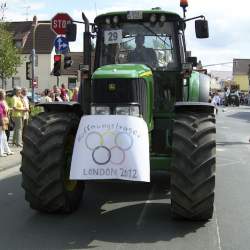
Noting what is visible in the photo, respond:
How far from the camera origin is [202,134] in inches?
279

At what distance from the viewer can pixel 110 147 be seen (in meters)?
6.71

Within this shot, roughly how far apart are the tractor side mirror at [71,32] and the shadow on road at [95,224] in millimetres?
2480

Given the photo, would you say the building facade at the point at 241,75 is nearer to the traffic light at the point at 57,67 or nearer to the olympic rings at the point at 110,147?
the traffic light at the point at 57,67

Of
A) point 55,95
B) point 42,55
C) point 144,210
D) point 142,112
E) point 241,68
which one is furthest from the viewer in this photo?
point 241,68

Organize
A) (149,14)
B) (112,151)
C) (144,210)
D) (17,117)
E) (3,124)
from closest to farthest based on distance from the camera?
(112,151) < (144,210) < (149,14) < (3,124) < (17,117)

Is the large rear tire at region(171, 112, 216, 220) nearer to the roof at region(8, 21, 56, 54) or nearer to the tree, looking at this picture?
the tree

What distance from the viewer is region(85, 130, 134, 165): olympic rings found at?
263 inches

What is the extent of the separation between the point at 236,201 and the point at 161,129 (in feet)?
5.24

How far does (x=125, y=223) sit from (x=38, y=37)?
67003 mm

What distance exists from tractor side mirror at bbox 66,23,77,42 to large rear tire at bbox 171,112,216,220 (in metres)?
3.08

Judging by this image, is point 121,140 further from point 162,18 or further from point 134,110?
point 162,18

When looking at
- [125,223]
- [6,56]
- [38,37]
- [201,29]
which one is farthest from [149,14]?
[38,37]

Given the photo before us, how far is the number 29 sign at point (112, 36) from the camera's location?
8953 mm

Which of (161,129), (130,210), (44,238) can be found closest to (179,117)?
(161,129)
